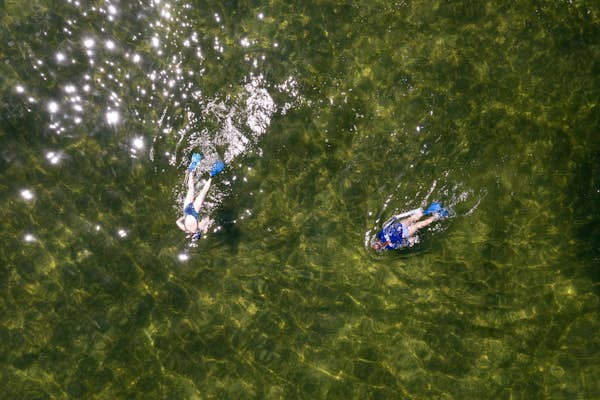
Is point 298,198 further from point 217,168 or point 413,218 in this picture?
point 413,218

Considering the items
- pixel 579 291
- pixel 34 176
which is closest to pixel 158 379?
pixel 34 176

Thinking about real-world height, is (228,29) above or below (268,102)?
above

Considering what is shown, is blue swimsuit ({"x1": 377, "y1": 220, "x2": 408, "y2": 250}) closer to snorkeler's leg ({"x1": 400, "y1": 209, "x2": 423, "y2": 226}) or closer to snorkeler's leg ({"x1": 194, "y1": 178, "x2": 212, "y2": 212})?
snorkeler's leg ({"x1": 400, "y1": 209, "x2": 423, "y2": 226})

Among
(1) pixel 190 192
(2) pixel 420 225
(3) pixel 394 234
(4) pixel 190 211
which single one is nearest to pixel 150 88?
(1) pixel 190 192

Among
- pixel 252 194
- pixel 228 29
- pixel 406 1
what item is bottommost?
pixel 252 194

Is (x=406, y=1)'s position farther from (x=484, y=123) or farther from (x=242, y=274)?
(x=242, y=274)

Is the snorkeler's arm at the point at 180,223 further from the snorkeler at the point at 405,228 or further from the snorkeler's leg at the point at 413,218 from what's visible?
the snorkeler's leg at the point at 413,218
